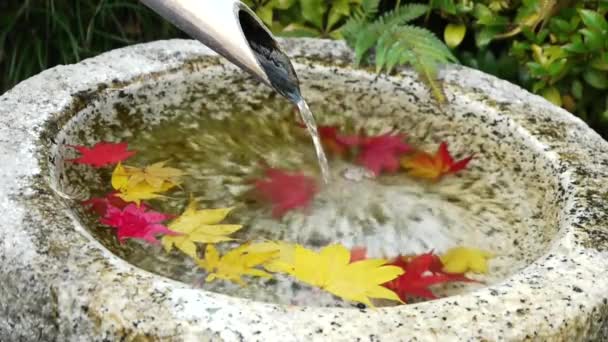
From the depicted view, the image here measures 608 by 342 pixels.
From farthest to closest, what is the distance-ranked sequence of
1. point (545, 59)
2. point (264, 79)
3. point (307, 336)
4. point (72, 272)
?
1. point (545, 59)
2. point (264, 79)
3. point (72, 272)
4. point (307, 336)

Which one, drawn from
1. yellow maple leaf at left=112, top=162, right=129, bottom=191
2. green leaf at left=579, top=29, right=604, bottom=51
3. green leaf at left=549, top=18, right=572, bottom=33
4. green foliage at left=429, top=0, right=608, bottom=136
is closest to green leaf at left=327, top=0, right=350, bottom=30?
green foliage at left=429, top=0, right=608, bottom=136

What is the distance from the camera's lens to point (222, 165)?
85.3 inches

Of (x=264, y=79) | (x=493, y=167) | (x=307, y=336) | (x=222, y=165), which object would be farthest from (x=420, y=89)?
(x=307, y=336)

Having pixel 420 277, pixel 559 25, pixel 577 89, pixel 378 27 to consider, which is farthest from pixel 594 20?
pixel 420 277

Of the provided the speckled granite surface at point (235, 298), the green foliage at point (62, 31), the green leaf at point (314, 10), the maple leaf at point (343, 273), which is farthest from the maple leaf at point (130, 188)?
the green foliage at point (62, 31)

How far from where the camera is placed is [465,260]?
6.08ft

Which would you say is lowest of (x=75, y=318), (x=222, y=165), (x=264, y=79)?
(x=222, y=165)

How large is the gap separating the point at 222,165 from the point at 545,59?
3.86 ft

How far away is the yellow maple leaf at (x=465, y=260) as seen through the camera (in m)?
1.82

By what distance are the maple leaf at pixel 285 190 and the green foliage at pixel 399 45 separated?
1.34 feet

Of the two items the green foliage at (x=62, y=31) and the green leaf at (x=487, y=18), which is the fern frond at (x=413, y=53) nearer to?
the green leaf at (x=487, y=18)

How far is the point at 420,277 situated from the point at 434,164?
21.3 inches

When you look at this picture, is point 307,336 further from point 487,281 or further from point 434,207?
point 434,207

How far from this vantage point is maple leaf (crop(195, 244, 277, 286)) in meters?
1.69
